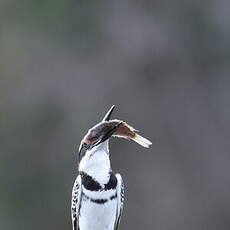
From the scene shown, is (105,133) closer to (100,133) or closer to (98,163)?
(100,133)

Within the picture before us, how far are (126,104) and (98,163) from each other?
202 inches

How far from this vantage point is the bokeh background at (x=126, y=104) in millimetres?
9438

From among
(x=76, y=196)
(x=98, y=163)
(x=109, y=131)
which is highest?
Answer: (x=109, y=131)

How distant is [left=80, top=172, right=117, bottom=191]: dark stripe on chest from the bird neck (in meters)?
0.02

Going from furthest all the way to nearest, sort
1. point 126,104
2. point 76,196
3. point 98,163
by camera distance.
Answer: point 126,104
point 76,196
point 98,163

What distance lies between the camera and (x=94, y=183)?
447cm

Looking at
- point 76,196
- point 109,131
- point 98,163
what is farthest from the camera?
point 76,196

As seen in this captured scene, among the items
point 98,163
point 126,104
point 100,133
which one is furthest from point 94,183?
point 126,104

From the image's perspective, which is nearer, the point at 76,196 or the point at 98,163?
the point at 98,163

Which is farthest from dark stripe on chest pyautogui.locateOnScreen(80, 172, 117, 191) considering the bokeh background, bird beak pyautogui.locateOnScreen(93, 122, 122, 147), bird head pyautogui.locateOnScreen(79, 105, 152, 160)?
the bokeh background

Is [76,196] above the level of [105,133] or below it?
below
